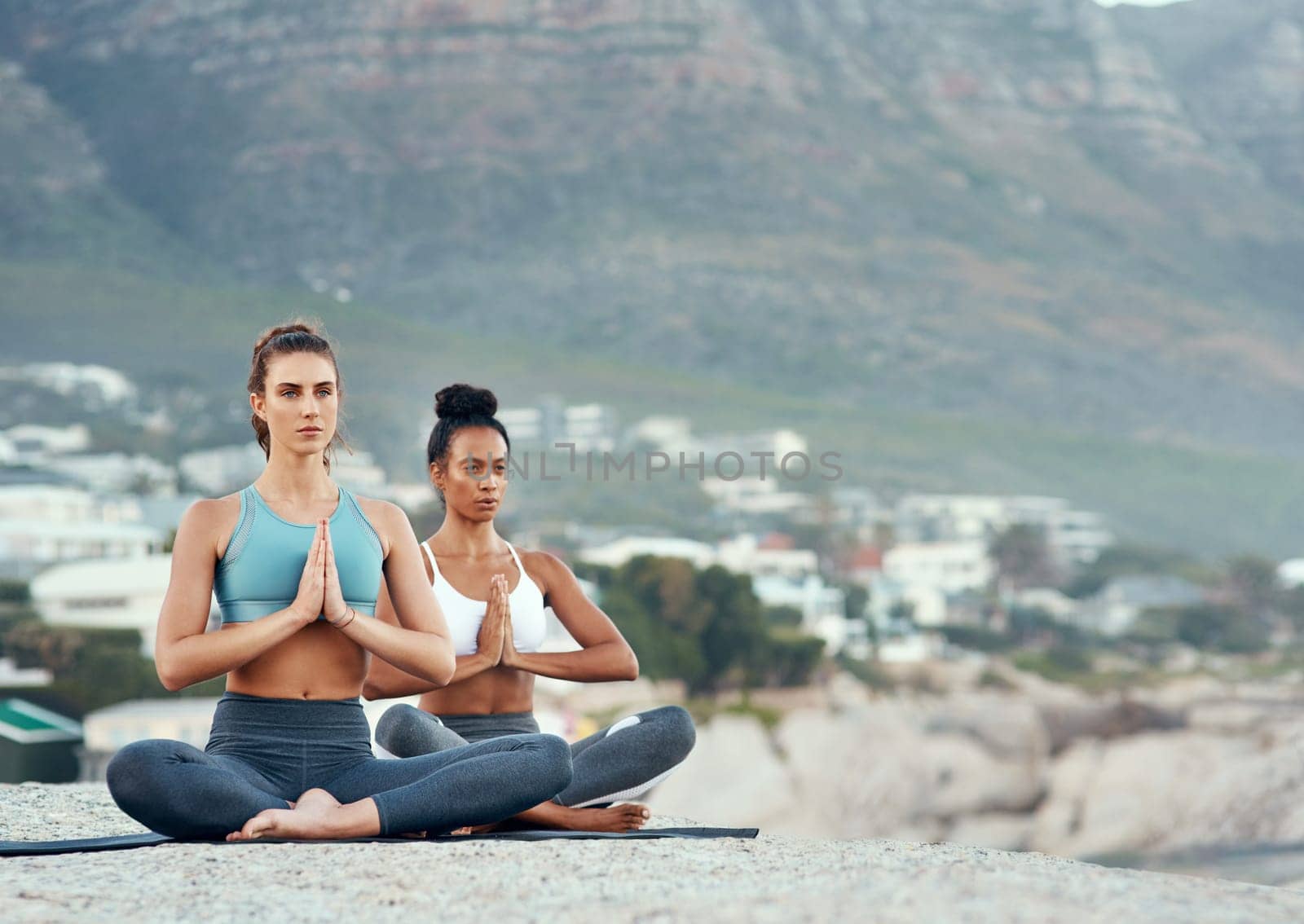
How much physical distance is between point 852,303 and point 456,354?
24593mm

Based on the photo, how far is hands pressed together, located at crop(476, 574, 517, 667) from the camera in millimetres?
5176

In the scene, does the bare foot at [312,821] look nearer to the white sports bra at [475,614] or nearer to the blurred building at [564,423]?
the white sports bra at [475,614]

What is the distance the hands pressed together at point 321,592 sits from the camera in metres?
4.10

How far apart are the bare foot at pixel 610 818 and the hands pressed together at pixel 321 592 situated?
3.72 ft

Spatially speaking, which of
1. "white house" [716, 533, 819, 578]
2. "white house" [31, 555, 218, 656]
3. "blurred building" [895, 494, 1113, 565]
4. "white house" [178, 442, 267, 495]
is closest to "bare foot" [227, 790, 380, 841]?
"white house" [31, 555, 218, 656]

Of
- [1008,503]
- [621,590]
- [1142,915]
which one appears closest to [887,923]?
[1142,915]

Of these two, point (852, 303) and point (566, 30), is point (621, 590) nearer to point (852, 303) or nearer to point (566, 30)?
point (852, 303)

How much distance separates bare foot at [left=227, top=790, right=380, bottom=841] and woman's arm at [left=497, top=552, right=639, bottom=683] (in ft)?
3.70

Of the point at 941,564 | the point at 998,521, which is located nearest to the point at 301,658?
the point at 941,564

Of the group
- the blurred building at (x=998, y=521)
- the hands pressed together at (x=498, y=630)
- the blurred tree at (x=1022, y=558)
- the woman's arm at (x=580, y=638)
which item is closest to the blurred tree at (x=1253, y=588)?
the blurred building at (x=998, y=521)

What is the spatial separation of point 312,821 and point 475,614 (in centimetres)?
121

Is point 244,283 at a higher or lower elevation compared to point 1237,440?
higher

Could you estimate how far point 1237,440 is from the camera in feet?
332

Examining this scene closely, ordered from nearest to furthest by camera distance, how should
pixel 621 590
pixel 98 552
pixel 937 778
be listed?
1. pixel 937 778
2. pixel 621 590
3. pixel 98 552
